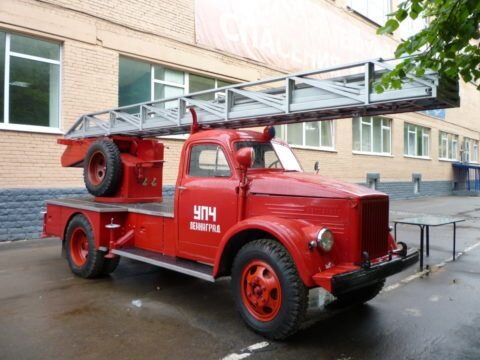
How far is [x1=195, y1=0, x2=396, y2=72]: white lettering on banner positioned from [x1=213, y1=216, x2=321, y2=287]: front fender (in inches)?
400

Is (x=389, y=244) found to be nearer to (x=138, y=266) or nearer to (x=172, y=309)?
(x=172, y=309)

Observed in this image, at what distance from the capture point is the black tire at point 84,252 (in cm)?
634

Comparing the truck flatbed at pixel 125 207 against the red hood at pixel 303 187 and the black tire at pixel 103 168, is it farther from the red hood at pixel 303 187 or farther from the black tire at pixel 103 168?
the red hood at pixel 303 187

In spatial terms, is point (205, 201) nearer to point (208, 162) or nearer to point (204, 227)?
point (204, 227)

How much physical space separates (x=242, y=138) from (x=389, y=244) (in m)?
2.11

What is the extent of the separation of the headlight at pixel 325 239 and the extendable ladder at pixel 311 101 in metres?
1.31

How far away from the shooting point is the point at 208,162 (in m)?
5.44

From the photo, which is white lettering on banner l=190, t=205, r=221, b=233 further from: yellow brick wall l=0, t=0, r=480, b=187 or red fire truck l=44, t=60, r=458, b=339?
yellow brick wall l=0, t=0, r=480, b=187

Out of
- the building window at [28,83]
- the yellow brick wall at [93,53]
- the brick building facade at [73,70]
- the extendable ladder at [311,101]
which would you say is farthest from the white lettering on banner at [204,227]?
the building window at [28,83]

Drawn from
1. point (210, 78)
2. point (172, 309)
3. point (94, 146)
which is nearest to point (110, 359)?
point (172, 309)

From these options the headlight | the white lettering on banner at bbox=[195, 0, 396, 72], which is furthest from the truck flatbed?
the white lettering on banner at bbox=[195, 0, 396, 72]

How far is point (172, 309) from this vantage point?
5.15 m

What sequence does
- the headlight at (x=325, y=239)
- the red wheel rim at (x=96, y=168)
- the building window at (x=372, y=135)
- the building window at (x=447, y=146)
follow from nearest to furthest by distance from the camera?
the headlight at (x=325, y=239) → the red wheel rim at (x=96, y=168) → the building window at (x=372, y=135) → the building window at (x=447, y=146)

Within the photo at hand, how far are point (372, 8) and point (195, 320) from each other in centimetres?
2160
